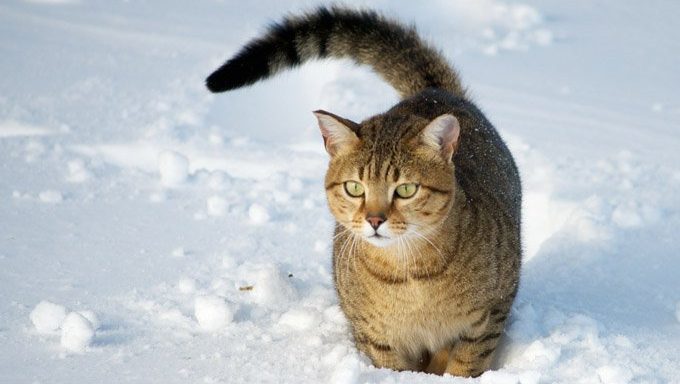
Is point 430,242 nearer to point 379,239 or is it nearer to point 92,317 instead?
point 379,239

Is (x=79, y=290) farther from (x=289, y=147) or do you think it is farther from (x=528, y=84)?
(x=528, y=84)

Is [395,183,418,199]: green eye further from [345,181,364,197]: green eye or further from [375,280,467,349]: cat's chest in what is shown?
[375,280,467,349]: cat's chest

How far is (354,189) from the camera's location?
271 centimetres

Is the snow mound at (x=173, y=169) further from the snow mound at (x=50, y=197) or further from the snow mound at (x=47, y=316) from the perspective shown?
the snow mound at (x=47, y=316)

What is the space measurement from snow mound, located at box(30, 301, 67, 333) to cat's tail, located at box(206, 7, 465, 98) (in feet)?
4.11

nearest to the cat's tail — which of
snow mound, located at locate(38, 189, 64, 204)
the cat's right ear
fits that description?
the cat's right ear

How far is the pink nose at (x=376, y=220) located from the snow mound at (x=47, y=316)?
1014 millimetres

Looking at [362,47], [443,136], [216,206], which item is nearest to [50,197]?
[216,206]

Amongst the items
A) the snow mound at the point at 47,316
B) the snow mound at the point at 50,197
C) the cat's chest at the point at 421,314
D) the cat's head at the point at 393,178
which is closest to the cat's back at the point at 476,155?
the cat's head at the point at 393,178

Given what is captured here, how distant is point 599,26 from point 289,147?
3.53 metres

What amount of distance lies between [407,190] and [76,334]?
1.07m

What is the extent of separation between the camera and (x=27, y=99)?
16.7 feet

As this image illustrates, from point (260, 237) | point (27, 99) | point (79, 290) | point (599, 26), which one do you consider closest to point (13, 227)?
point (79, 290)

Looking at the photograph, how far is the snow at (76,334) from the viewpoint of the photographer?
107 inches
